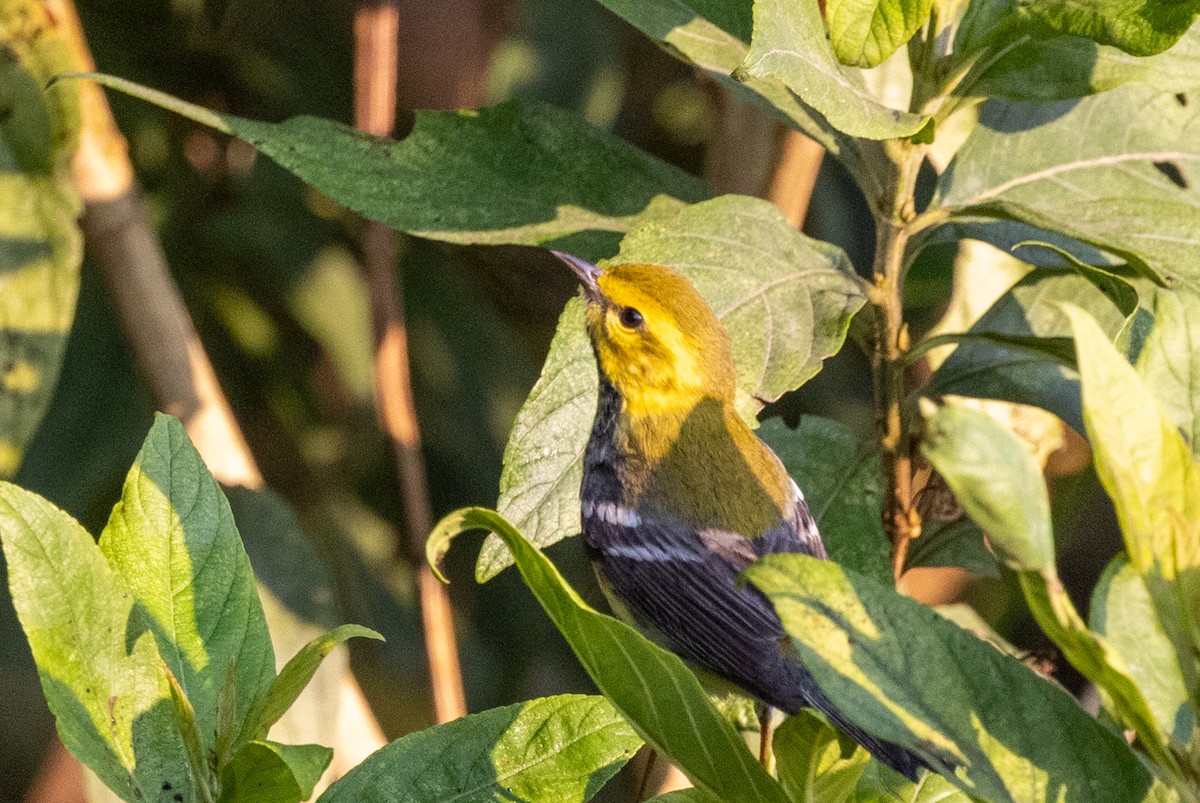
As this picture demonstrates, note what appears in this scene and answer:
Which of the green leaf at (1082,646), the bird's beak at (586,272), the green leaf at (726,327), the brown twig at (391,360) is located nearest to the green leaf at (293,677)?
the green leaf at (726,327)

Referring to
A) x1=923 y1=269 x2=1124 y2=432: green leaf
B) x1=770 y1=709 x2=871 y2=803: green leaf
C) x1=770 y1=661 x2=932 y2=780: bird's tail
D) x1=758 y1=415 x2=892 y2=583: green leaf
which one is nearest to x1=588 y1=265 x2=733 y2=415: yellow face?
x1=758 y1=415 x2=892 y2=583: green leaf

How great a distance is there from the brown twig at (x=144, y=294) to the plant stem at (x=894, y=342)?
698 mm

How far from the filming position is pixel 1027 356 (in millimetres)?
1271

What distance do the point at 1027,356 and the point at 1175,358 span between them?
46cm

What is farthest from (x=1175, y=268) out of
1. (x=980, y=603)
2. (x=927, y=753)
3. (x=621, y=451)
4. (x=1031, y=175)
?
(x=980, y=603)

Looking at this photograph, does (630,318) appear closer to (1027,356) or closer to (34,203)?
(1027,356)

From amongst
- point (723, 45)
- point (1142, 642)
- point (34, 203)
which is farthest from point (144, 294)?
point (1142, 642)

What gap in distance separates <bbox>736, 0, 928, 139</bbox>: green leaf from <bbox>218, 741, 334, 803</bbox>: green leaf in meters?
0.51

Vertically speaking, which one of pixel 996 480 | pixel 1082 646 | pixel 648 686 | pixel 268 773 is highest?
pixel 996 480

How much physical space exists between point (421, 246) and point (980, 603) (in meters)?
1.17

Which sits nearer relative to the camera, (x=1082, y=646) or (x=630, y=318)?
(x=1082, y=646)

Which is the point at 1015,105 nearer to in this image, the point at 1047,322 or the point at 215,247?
the point at 1047,322

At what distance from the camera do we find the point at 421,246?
2.46 m

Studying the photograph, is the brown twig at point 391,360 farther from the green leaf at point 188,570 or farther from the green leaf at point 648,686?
the green leaf at point 648,686
